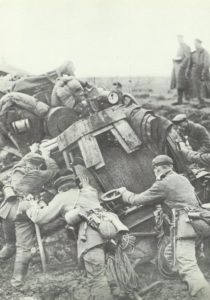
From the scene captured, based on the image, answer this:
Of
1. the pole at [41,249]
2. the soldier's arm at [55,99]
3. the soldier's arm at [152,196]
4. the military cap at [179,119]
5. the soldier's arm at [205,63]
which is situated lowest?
the pole at [41,249]

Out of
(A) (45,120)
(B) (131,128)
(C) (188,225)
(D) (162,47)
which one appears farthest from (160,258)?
(D) (162,47)

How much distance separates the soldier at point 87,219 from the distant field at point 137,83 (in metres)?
1.46

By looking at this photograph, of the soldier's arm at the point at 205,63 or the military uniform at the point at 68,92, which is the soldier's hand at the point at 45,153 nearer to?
the military uniform at the point at 68,92

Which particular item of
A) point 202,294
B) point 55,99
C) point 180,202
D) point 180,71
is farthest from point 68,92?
point 202,294

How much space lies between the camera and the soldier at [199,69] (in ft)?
19.7

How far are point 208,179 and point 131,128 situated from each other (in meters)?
1.03

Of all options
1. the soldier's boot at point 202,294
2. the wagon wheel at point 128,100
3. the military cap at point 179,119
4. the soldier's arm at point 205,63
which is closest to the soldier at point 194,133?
the military cap at point 179,119

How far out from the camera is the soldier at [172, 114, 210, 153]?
5.64m

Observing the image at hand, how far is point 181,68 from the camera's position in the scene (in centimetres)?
623

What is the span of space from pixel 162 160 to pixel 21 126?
1.85 meters

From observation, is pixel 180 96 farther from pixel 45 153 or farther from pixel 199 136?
pixel 45 153

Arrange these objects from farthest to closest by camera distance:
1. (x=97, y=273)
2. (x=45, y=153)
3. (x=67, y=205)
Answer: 1. (x=45, y=153)
2. (x=67, y=205)
3. (x=97, y=273)

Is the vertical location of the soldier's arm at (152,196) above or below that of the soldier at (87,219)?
above

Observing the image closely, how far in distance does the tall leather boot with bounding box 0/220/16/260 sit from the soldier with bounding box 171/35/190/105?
2681 mm
